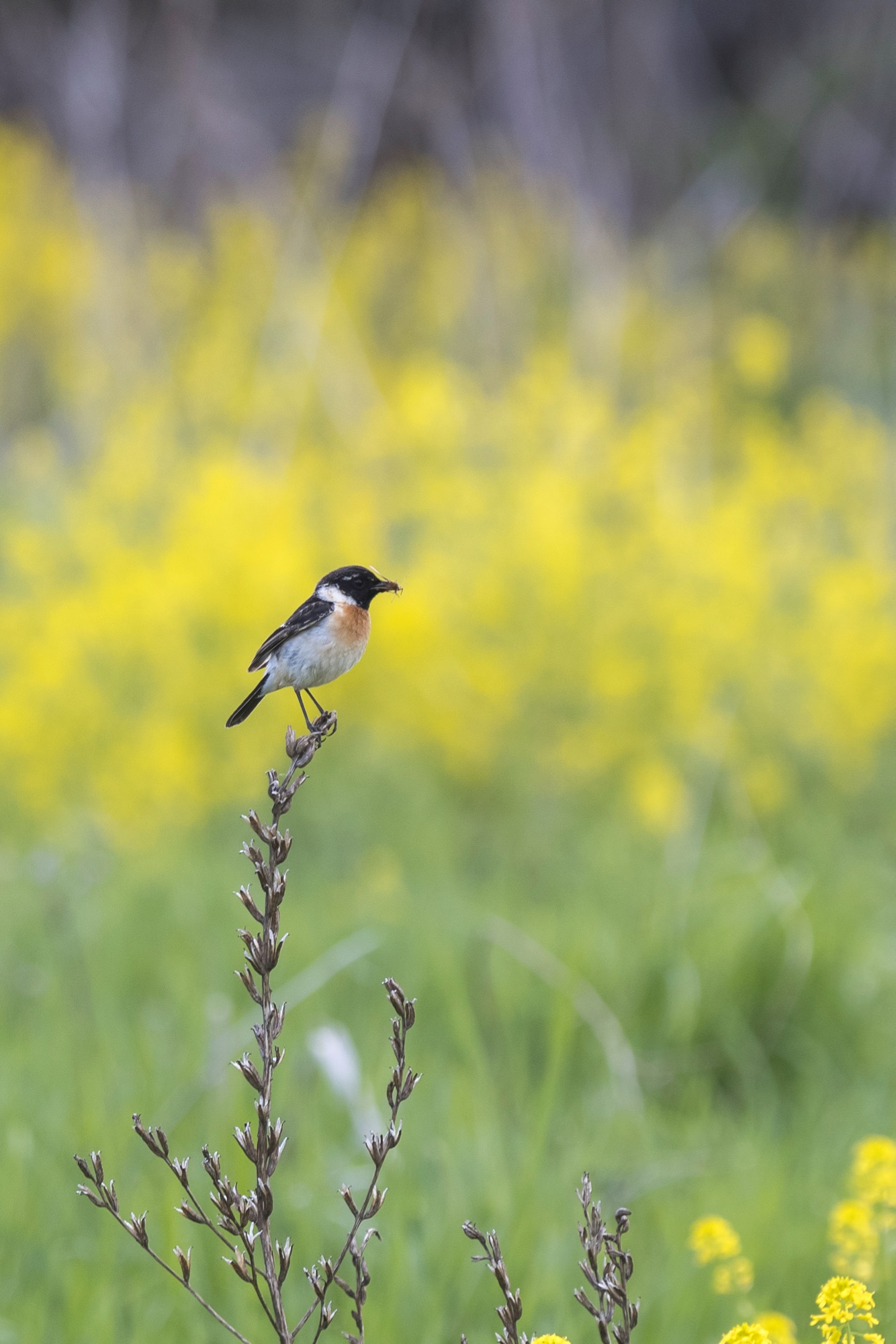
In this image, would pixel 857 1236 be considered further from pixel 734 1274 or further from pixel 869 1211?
pixel 734 1274

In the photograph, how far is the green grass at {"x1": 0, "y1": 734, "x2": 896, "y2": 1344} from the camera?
8.03 ft

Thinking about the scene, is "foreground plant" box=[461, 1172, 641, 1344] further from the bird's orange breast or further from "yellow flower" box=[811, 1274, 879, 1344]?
the bird's orange breast

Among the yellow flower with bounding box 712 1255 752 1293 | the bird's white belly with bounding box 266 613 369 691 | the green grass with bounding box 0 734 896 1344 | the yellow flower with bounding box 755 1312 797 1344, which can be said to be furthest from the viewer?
the green grass with bounding box 0 734 896 1344

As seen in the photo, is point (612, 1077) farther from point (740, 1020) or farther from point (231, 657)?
point (231, 657)

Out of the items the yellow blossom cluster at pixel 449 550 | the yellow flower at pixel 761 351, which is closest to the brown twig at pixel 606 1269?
the yellow blossom cluster at pixel 449 550

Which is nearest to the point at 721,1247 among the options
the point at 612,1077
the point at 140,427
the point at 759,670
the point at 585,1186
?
the point at 585,1186

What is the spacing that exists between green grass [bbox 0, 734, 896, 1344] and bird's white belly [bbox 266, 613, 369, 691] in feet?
5.34

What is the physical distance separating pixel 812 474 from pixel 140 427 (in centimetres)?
496

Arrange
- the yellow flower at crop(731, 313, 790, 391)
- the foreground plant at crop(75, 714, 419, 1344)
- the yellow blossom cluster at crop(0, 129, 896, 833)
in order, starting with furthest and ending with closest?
the yellow flower at crop(731, 313, 790, 391), the yellow blossom cluster at crop(0, 129, 896, 833), the foreground plant at crop(75, 714, 419, 1344)

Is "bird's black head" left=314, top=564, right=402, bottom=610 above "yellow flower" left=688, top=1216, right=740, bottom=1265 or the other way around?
the other way around

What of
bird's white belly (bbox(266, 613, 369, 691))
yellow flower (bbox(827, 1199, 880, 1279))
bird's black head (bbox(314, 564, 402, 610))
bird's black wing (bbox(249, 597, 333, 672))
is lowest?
bird's white belly (bbox(266, 613, 369, 691))

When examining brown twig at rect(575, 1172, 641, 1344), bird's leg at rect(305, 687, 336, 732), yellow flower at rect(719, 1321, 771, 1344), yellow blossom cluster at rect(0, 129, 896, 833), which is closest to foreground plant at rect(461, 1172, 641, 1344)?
brown twig at rect(575, 1172, 641, 1344)

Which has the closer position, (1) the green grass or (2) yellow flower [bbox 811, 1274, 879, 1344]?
(2) yellow flower [bbox 811, 1274, 879, 1344]

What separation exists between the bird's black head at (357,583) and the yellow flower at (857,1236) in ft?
4.19
